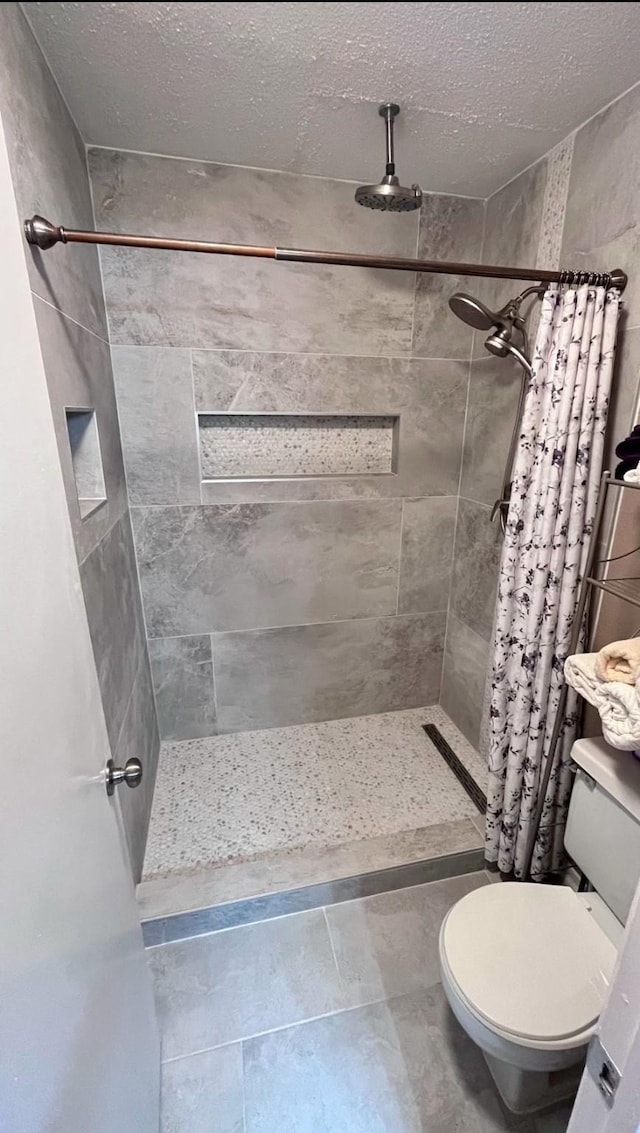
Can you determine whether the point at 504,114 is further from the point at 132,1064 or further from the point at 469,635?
the point at 132,1064

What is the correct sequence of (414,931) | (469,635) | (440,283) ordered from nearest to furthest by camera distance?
1. (414,931)
2. (440,283)
3. (469,635)

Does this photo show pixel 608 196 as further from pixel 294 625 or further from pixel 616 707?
pixel 294 625

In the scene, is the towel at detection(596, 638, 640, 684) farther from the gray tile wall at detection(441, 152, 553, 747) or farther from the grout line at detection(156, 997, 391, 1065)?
the grout line at detection(156, 997, 391, 1065)

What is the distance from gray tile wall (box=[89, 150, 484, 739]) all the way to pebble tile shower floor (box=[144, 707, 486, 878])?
0.12 meters

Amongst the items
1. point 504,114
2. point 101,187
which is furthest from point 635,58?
point 101,187

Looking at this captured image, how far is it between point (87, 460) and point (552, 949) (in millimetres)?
1804

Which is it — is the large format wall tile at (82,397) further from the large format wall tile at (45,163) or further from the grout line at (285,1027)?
the grout line at (285,1027)

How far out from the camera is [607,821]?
3.65 ft

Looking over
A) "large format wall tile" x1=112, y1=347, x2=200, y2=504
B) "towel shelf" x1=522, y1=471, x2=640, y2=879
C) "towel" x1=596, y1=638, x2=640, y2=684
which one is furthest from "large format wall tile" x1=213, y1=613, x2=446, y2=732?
"towel" x1=596, y1=638, x2=640, y2=684

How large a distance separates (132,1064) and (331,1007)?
65cm

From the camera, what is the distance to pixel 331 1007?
4.24ft

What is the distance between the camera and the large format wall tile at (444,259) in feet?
5.89

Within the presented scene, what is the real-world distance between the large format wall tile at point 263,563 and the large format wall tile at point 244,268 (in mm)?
666

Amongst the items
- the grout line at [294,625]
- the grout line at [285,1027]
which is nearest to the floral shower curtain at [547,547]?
the grout line at [285,1027]
